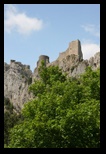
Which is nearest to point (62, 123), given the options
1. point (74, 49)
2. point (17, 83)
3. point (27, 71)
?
point (74, 49)

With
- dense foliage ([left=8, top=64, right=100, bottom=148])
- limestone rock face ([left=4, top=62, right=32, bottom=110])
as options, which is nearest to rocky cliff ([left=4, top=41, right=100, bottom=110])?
limestone rock face ([left=4, top=62, right=32, bottom=110])

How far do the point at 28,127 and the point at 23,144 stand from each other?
95cm

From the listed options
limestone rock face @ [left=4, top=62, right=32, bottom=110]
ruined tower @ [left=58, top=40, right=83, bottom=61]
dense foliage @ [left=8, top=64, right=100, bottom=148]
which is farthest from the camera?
limestone rock face @ [left=4, top=62, right=32, bottom=110]

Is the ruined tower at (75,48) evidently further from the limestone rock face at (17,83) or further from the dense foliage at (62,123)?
the dense foliage at (62,123)

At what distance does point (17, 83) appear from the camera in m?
122

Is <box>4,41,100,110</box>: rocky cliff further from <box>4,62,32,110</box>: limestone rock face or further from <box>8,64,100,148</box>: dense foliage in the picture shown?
<box>8,64,100,148</box>: dense foliage

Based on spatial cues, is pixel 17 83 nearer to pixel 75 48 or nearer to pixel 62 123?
pixel 75 48

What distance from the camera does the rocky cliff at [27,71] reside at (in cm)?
9397

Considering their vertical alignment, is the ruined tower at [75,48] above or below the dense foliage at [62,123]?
above

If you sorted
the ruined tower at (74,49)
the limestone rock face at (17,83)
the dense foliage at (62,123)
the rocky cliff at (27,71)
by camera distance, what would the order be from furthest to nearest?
the limestone rock face at (17,83) < the ruined tower at (74,49) < the rocky cliff at (27,71) < the dense foliage at (62,123)

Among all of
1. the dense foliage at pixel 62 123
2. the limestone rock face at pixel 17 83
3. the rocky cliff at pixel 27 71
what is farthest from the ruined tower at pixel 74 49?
the dense foliage at pixel 62 123

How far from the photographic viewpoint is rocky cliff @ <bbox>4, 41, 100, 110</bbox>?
94.0 m

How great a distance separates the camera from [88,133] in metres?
16.8
